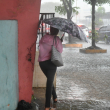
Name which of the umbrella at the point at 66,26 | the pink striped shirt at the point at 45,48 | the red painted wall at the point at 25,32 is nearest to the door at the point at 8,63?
the red painted wall at the point at 25,32

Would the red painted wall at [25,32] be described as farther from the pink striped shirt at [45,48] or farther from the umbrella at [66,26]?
the umbrella at [66,26]

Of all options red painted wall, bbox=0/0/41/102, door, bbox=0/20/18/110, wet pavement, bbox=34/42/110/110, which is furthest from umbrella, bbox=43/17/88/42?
wet pavement, bbox=34/42/110/110

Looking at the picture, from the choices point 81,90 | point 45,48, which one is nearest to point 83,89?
point 81,90

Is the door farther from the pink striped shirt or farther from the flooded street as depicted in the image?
the flooded street

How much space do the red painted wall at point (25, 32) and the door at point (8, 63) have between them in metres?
0.11

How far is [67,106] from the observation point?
195 inches

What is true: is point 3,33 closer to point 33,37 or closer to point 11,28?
point 11,28

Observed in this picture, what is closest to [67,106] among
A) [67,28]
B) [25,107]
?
[25,107]

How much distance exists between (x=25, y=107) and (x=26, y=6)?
1.64 m

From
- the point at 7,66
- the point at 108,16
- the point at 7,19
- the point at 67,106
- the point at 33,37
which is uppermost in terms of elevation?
the point at 108,16

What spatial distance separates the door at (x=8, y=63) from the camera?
4.15 metres

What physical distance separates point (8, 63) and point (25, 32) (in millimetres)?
592

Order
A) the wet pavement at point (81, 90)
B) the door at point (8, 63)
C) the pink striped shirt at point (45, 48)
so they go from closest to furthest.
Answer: the door at point (8, 63) < the pink striped shirt at point (45, 48) < the wet pavement at point (81, 90)

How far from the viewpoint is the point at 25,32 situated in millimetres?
4410
